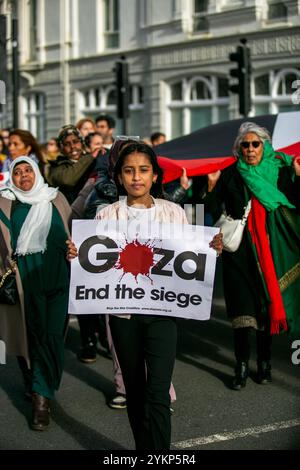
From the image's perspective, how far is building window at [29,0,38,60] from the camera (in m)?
31.9

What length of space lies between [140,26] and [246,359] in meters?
21.5

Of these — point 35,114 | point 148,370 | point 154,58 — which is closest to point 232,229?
point 148,370

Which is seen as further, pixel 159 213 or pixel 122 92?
pixel 122 92

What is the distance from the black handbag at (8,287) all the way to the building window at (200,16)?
65.2 ft

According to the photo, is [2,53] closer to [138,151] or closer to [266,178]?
[266,178]

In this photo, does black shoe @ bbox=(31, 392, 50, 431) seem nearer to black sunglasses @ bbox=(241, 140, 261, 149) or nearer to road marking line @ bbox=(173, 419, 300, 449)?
road marking line @ bbox=(173, 419, 300, 449)

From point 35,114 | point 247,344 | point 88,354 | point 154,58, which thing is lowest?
point 88,354

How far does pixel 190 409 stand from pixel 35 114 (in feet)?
89.3

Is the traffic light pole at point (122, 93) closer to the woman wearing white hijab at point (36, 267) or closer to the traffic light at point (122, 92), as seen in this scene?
the traffic light at point (122, 92)

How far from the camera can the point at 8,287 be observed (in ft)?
19.6

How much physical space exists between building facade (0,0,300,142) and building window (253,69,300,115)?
3cm
